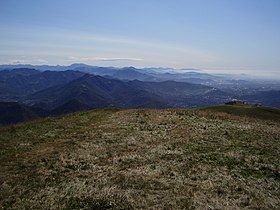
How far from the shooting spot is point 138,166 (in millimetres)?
22438

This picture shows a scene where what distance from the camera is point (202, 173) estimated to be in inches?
823

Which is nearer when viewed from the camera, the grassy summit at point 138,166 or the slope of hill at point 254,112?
the grassy summit at point 138,166

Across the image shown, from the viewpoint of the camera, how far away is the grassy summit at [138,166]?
53.9 ft

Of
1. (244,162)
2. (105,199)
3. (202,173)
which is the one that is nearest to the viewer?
(105,199)

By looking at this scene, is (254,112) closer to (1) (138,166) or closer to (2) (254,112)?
(2) (254,112)

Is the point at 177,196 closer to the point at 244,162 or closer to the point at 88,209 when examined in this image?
the point at 88,209

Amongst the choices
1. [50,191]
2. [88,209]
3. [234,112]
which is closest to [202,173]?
[88,209]

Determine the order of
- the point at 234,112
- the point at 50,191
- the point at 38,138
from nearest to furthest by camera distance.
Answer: the point at 50,191, the point at 38,138, the point at 234,112

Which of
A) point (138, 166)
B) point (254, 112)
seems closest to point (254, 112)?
point (254, 112)

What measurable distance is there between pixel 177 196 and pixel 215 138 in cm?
1656

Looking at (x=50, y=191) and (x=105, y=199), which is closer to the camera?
(x=105, y=199)

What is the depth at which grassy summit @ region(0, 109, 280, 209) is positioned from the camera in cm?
1642

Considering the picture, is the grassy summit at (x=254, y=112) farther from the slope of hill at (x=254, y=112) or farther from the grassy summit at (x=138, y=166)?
the grassy summit at (x=138, y=166)

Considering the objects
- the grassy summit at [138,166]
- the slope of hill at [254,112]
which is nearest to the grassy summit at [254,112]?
the slope of hill at [254,112]
